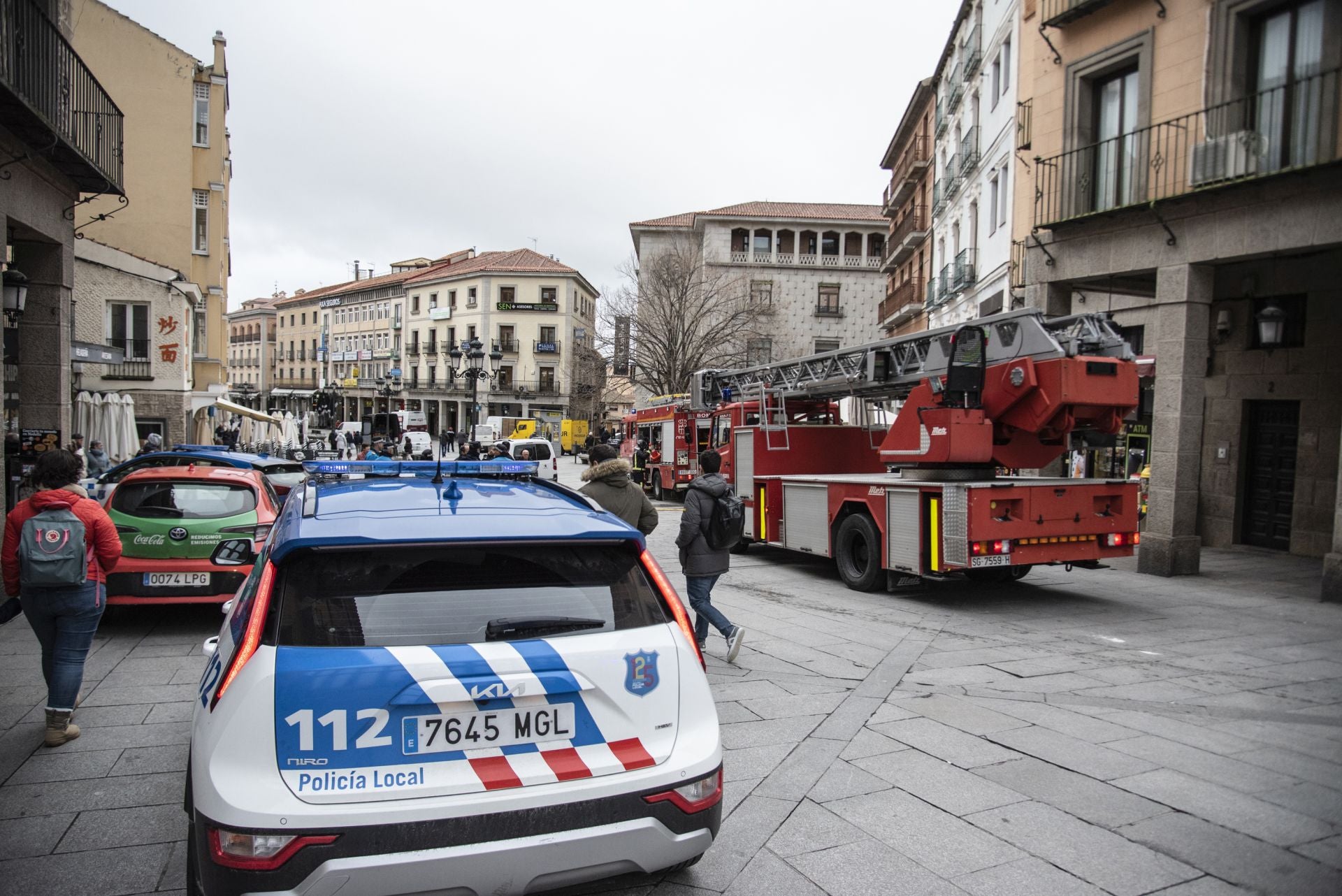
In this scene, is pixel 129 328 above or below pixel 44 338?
above

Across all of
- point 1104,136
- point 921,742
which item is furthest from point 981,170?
point 921,742

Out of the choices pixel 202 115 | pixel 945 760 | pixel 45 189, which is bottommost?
pixel 945 760

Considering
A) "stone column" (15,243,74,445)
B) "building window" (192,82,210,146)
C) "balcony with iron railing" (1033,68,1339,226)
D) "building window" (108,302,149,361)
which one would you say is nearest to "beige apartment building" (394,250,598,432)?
"building window" (192,82,210,146)

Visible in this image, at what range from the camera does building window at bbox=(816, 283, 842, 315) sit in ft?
188

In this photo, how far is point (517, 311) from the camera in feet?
235

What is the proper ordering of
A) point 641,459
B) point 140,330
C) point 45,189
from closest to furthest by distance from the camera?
point 45,189, point 140,330, point 641,459

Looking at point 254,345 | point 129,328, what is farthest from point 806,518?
point 254,345

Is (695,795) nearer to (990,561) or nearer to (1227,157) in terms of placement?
(990,561)

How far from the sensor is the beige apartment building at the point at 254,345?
97.1 m

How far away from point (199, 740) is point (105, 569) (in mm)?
3021

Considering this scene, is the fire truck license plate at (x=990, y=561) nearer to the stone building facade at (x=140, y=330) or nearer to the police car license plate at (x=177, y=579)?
the police car license plate at (x=177, y=579)

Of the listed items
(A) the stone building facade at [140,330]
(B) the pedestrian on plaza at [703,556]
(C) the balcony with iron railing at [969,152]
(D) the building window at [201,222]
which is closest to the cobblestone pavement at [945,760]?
(B) the pedestrian on plaza at [703,556]

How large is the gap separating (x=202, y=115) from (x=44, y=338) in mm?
21712

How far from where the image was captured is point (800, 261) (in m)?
57.5
